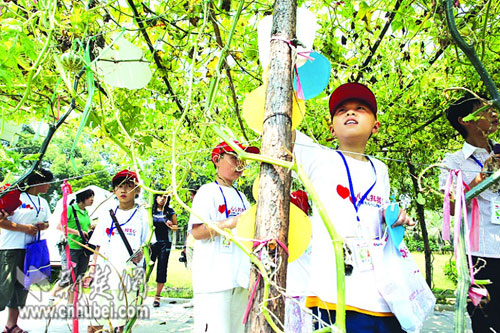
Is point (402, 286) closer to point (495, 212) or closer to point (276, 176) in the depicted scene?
point (276, 176)

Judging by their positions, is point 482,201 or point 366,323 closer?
point 366,323

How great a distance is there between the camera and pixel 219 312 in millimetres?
2410

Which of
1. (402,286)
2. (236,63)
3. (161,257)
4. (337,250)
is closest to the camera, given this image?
(337,250)

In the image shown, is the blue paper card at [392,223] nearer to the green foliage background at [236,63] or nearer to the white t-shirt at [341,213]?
the white t-shirt at [341,213]

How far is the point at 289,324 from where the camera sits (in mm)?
2697

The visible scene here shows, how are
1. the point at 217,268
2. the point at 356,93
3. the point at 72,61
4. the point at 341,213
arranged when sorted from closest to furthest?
the point at 72,61 < the point at 341,213 < the point at 356,93 < the point at 217,268

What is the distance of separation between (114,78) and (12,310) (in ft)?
11.5

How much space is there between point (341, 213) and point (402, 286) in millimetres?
415

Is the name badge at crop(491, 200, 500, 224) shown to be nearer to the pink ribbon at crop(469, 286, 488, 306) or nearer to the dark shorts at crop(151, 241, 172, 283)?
the pink ribbon at crop(469, 286, 488, 306)

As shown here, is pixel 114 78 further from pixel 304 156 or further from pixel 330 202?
pixel 330 202

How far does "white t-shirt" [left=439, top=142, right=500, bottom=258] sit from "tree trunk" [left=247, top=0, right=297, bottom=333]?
159cm

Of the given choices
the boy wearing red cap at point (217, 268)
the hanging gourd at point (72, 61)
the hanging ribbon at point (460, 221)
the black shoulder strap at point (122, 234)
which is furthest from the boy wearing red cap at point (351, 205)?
the black shoulder strap at point (122, 234)

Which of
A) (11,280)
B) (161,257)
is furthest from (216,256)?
(161,257)

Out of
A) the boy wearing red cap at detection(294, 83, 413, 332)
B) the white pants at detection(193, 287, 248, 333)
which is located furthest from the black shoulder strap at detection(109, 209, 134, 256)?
the boy wearing red cap at detection(294, 83, 413, 332)
